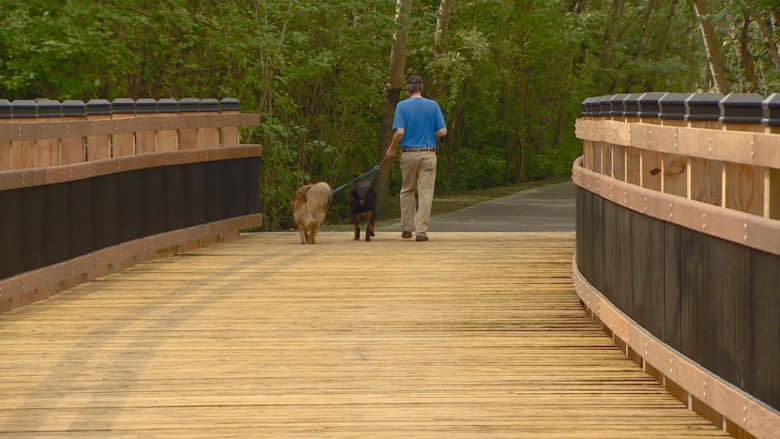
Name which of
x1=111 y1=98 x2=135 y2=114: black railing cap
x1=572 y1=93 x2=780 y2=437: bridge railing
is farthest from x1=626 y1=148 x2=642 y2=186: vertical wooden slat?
x1=111 y1=98 x2=135 y2=114: black railing cap

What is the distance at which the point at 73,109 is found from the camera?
12.9 meters

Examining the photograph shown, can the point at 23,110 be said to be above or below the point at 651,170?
above

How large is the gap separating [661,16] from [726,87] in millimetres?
25389

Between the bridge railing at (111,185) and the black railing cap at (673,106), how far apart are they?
5.04 meters

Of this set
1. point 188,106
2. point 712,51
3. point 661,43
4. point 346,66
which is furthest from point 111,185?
point 661,43

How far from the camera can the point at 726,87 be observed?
110 feet

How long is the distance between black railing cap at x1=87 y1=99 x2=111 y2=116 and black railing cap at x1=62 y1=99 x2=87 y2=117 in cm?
22

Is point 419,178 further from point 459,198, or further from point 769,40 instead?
point 459,198

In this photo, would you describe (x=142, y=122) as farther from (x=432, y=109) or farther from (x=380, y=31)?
(x=380, y=31)

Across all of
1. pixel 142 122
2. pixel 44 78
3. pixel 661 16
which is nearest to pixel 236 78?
pixel 44 78

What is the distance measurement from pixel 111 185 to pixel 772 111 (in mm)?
8148

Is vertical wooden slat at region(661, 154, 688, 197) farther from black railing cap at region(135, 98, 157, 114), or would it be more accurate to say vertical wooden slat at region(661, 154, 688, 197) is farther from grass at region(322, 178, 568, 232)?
grass at region(322, 178, 568, 232)

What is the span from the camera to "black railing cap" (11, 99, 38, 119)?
12.1 m

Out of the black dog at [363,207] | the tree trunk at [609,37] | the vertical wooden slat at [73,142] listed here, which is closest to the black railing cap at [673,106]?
the vertical wooden slat at [73,142]
